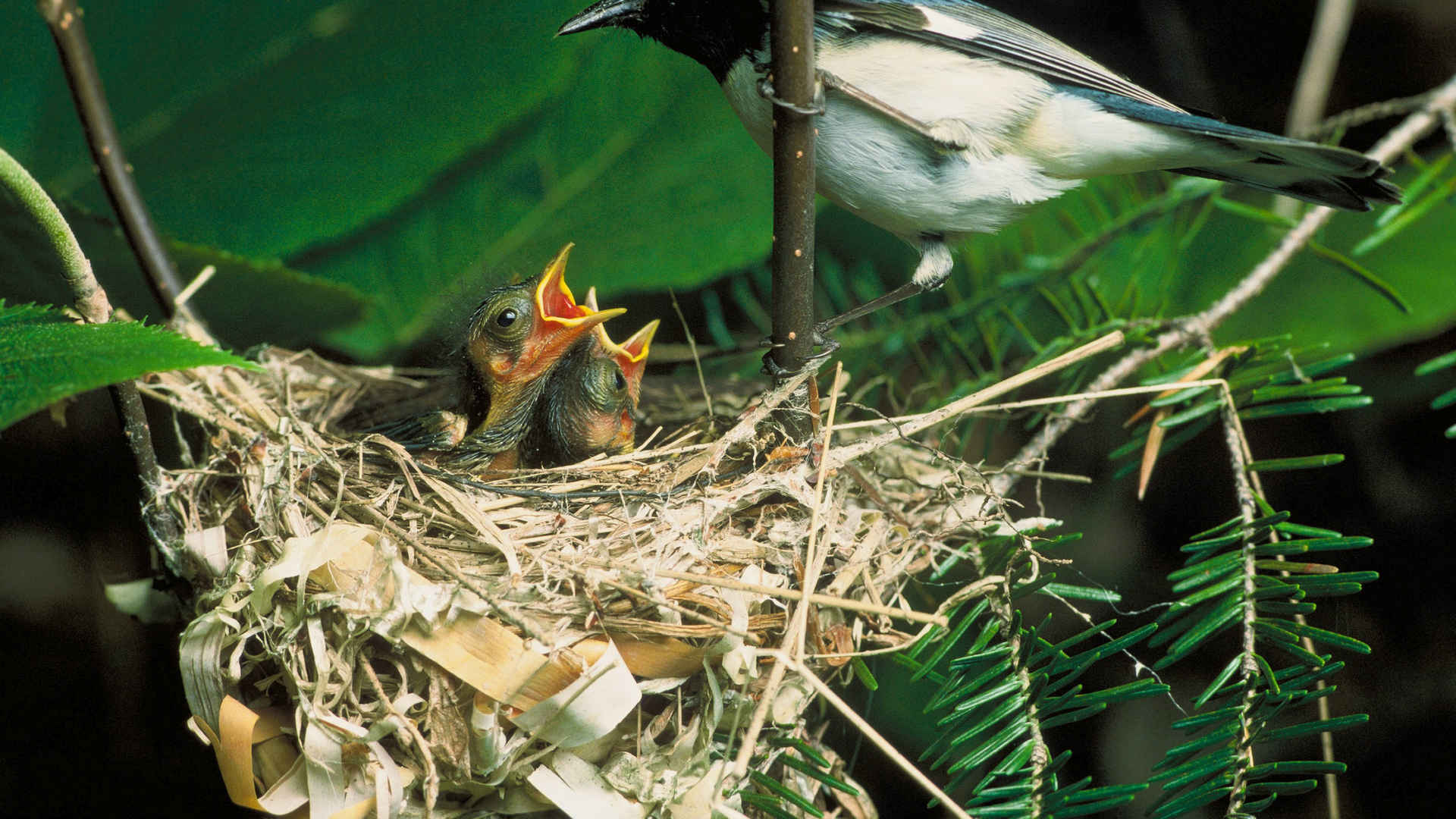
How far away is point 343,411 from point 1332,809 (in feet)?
5.65

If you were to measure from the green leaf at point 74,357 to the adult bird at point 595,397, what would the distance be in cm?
84

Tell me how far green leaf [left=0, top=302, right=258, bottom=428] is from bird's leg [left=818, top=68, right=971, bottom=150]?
2.53 ft

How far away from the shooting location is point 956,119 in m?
1.32

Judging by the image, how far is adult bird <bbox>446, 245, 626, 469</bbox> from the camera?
1.64 m

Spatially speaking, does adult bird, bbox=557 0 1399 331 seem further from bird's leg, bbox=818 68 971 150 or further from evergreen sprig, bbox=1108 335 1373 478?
evergreen sprig, bbox=1108 335 1373 478

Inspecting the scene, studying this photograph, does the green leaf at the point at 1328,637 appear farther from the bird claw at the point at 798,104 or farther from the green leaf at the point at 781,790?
the bird claw at the point at 798,104

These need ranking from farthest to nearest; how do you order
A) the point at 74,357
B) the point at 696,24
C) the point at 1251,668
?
the point at 696,24 < the point at 1251,668 < the point at 74,357

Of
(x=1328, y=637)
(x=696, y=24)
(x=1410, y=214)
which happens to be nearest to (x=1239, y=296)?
(x=1410, y=214)

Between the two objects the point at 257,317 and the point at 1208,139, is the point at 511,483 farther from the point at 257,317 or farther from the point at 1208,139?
the point at 1208,139

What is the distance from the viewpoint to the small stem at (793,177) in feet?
3.26

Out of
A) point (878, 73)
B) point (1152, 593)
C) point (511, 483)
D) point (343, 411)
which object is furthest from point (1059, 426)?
point (343, 411)

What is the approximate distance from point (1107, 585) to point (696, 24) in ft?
4.49

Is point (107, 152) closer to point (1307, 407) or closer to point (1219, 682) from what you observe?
point (1219, 682)

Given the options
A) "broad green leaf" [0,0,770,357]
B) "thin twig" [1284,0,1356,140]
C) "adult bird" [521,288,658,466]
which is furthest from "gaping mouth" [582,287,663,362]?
"thin twig" [1284,0,1356,140]
